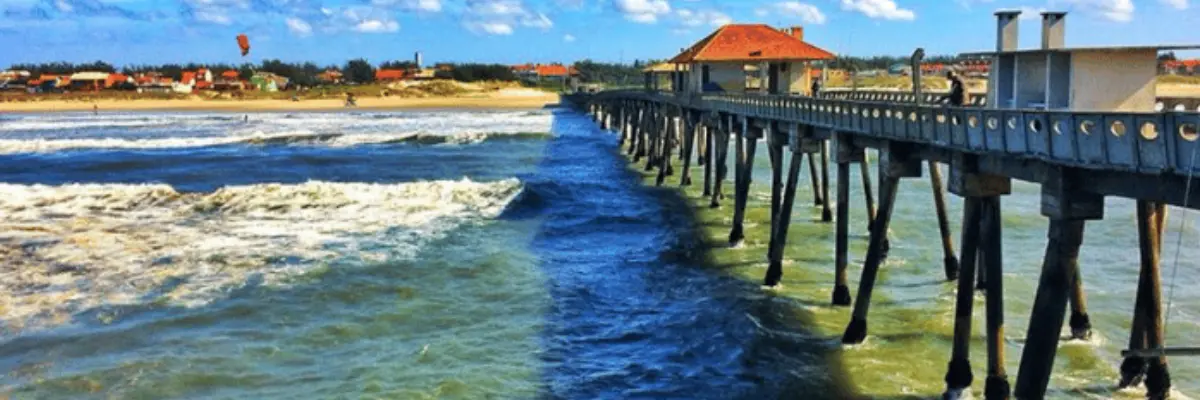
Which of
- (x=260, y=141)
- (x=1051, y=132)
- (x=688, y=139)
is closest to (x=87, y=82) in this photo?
(x=260, y=141)

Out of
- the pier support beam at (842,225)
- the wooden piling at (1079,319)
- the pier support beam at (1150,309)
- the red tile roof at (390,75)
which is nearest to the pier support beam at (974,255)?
the pier support beam at (1150,309)

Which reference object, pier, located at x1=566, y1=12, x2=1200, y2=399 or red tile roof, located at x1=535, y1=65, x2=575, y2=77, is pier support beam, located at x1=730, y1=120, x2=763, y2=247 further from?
red tile roof, located at x1=535, y1=65, x2=575, y2=77

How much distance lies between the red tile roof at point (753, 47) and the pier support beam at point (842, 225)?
13.8 metres

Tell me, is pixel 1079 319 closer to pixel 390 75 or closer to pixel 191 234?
pixel 191 234

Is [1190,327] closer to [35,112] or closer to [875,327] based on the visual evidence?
[875,327]

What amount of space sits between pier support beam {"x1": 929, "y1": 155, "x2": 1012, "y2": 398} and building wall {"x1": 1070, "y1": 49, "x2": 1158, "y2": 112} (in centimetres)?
144

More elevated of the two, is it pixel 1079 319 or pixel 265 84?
pixel 265 84

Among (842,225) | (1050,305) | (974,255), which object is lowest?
(842,225)

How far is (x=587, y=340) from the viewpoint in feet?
53.1

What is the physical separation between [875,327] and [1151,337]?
15.4 ft

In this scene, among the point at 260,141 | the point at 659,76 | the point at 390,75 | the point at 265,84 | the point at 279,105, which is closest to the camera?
the point at 260,141

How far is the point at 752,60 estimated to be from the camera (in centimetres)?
3167

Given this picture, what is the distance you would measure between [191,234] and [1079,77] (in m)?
22.2

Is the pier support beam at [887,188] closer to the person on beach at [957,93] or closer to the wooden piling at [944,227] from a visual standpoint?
the person on beach at [957,93]
